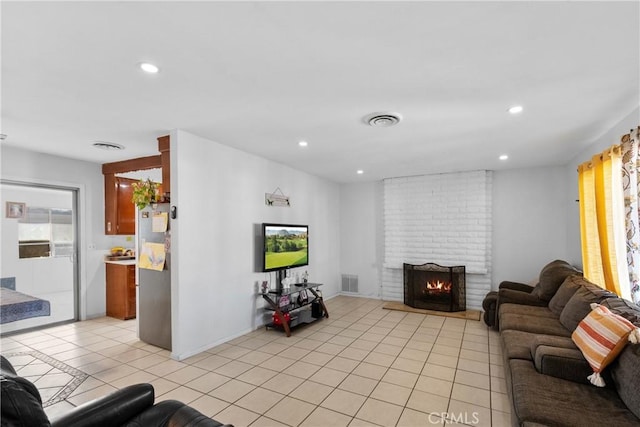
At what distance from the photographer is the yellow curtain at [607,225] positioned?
2.96m

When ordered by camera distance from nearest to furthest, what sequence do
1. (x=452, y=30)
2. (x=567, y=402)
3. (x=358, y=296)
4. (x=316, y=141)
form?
(x=452, y=30), (x=567, y=402), (x=316, y=141), (x=358, y=296)

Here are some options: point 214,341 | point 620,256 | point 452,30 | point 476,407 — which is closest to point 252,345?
point 214,341

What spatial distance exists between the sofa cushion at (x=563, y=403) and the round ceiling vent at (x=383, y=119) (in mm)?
2168

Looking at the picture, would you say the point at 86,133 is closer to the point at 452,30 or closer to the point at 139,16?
the point at 139,16

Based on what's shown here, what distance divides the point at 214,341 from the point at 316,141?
261 cm

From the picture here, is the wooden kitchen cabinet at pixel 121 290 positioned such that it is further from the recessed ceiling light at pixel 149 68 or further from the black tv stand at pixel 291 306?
the recessed ceiling light at pixel 149 68

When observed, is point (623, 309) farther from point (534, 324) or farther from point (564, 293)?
point (564, 293)

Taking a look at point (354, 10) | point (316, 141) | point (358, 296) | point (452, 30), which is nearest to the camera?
point (354, 10)

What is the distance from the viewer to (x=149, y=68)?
1971mm

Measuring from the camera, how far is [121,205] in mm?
4984

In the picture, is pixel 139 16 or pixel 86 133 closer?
pixel 139 16

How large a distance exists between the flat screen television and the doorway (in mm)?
2972

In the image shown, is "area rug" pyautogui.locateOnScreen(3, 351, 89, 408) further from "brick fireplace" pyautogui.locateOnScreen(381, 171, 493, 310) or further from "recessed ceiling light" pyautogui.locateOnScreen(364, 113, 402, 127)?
"brick fireplace" pyautogui.locateOnScreen(381, 171, 493, 310)

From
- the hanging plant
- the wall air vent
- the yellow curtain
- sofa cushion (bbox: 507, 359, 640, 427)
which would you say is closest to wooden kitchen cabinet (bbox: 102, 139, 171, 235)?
the hanging plant
